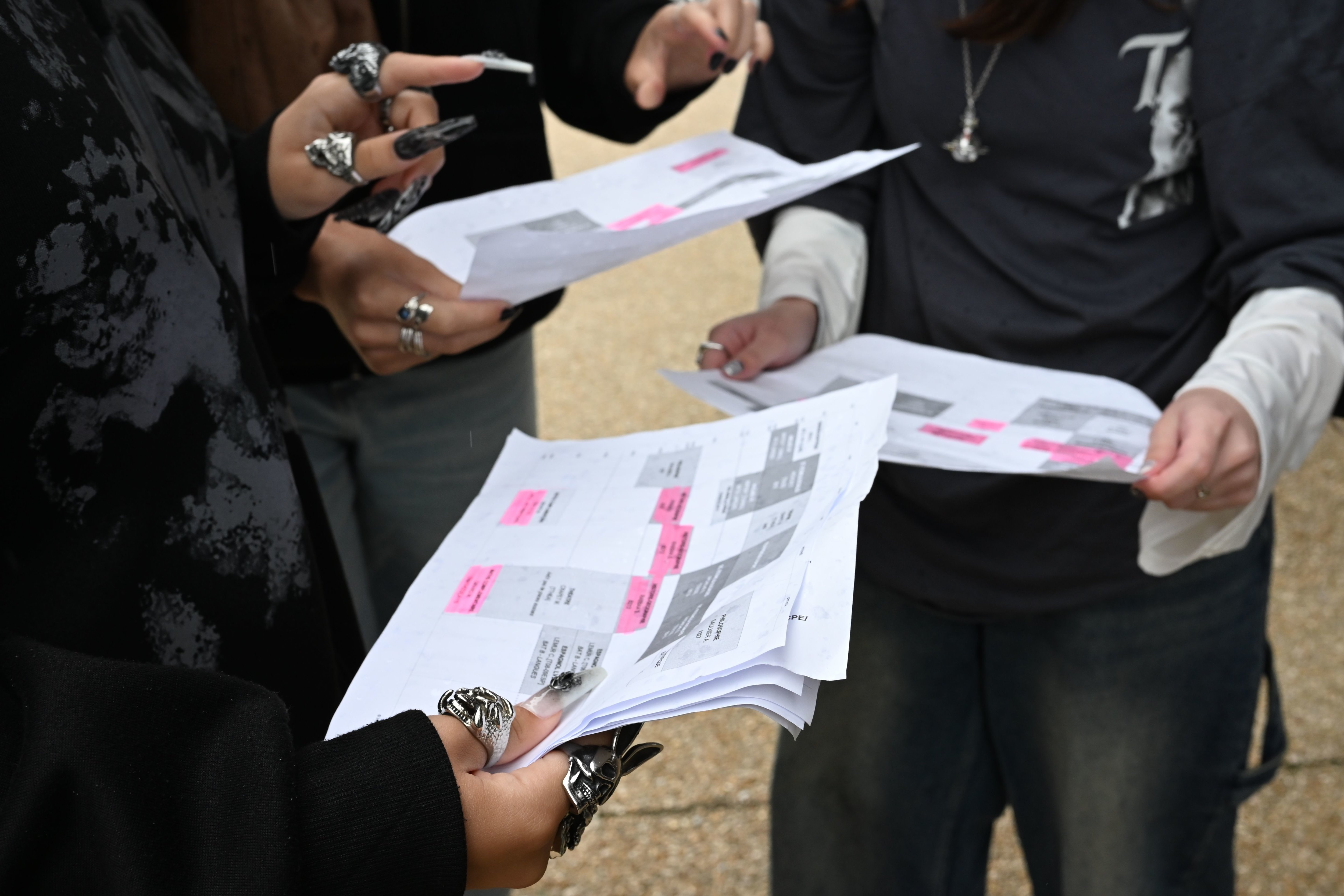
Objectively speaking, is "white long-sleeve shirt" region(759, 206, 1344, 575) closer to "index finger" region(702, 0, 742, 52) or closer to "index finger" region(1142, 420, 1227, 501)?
"index finger" region(1142, 420, 1227, 501)

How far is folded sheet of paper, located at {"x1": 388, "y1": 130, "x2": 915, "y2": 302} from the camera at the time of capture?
77 cm

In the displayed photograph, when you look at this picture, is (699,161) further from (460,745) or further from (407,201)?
(460,745)

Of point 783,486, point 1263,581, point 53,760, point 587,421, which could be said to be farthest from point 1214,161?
point 587,421

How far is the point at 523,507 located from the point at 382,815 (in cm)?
29

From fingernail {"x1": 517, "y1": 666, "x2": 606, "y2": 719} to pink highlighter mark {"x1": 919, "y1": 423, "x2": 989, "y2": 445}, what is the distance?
40 centimetres

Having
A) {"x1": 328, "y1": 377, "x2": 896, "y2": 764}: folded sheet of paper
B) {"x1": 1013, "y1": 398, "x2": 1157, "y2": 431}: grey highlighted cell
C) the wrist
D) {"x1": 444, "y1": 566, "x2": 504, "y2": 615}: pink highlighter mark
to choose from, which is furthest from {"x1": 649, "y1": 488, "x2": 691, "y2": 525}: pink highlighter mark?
{"x1": 1013, "y1": 398, "x2": 1157, "y2": 431}: grey highlighted cell

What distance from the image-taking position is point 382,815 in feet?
1.44

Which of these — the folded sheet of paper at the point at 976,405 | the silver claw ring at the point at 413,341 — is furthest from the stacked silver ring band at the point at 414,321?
the folded sheet of paper at the point at 976,405

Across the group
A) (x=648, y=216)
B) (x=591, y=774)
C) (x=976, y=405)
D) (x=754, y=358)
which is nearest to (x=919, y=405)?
(x=976, y=405)

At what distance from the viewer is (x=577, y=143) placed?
4.11 metres

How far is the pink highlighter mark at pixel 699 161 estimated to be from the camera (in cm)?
96

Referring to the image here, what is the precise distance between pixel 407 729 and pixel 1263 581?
83 centimetres

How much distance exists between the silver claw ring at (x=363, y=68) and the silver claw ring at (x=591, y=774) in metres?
0.53

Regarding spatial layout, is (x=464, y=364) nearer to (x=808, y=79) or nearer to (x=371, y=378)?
(x=371, y=378)
